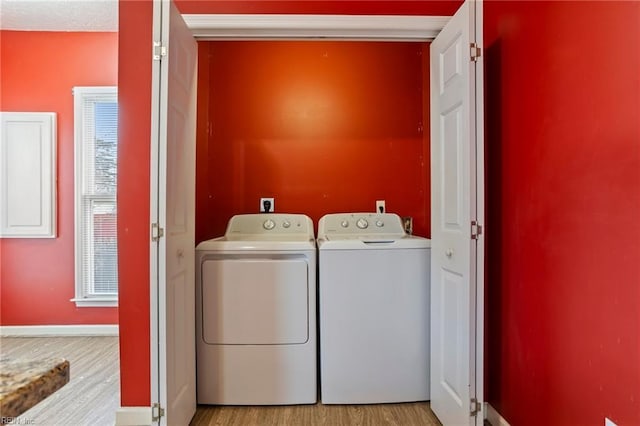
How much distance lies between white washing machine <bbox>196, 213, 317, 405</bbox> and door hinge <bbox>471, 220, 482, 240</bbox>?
82 cm

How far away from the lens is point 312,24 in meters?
1.80

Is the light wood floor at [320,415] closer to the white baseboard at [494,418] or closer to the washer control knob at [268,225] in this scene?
the white baseboard at [494,418]

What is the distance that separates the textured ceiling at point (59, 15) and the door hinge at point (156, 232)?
2316mm

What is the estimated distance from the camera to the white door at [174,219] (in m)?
1.43

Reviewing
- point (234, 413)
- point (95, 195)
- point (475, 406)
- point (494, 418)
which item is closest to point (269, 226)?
point (234, 413)

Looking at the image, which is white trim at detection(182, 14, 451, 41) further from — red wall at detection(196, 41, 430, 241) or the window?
the window

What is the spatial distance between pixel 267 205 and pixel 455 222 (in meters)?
1.44

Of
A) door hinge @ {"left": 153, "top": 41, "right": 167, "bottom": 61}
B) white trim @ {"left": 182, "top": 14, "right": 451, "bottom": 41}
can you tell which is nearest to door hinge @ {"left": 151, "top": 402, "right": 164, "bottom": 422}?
door hinge @ {"left": 153, "top": 41, "right": 167, "bottom": 61}

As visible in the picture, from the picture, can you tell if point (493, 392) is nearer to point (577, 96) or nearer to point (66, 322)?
point (577, 96)

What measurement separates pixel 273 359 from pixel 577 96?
179cm

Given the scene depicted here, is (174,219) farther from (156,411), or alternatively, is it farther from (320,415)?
(320,415)

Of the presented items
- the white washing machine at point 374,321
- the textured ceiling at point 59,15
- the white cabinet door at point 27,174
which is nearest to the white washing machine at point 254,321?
the white washing machine at point 374,321

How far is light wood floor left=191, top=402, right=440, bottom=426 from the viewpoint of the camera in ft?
5.82

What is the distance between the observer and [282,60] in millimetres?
2646
